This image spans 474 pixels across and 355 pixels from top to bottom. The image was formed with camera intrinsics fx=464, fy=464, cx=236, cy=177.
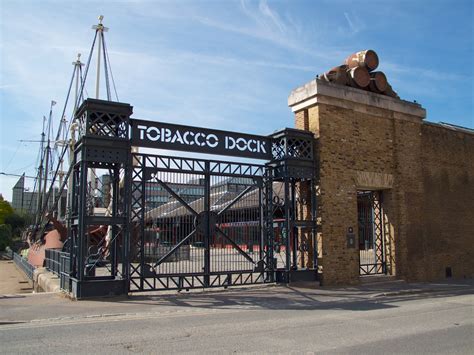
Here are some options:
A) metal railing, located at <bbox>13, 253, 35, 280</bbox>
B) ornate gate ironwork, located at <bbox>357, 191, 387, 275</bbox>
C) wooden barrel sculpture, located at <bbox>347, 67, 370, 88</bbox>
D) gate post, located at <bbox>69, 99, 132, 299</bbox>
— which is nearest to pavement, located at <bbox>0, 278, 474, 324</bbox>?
gate post, located at <bbox>69, 99, 132, 299</bbox>

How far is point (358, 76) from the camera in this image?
16.7 m

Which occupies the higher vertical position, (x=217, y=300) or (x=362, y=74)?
(x=362, y=74)

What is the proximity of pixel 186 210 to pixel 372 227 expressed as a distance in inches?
313

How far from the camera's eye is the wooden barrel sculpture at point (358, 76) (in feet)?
54.6

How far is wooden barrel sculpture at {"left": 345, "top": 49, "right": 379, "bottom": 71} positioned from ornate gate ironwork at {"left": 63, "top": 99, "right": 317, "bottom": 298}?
390 centimetres

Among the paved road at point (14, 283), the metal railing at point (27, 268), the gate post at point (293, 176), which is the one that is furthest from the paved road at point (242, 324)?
the metal railing at point (27, 268)

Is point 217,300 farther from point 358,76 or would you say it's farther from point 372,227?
point 358,76

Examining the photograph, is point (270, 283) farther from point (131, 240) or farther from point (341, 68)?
point (341, 68)

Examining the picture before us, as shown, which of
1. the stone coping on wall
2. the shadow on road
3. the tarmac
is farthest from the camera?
the stone coping on wall

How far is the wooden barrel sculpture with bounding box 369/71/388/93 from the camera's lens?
17.3 metres

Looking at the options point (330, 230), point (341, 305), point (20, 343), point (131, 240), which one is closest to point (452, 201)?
point (330, 230)

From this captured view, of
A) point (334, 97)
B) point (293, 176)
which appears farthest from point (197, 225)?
point (334, 97)

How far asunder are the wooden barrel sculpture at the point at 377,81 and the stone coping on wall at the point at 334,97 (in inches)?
13.3

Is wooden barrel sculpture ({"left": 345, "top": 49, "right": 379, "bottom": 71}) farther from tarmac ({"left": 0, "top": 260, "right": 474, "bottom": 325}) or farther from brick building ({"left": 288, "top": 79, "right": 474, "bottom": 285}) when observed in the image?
tarmac ({"left": 0, "top": 260, "right": 474, "bottom": 325})
